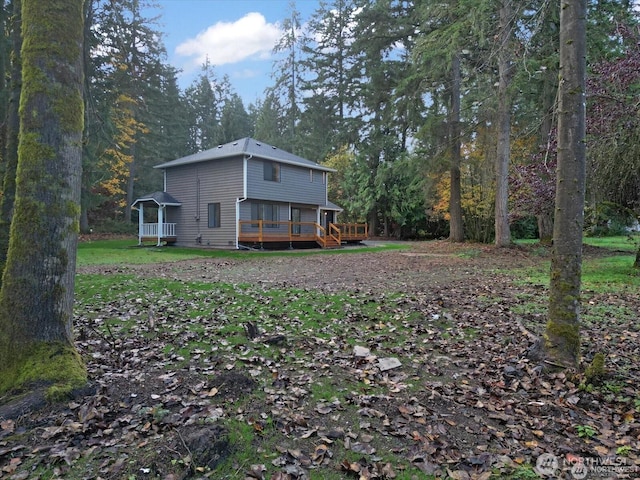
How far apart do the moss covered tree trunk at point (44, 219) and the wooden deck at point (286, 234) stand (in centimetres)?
1651

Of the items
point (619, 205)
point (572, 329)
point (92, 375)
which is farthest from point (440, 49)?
point (92, 375)

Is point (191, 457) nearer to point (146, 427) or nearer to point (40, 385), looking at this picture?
point (146, 427)

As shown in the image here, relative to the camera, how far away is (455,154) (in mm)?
20406

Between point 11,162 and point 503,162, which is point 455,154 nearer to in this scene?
point 503,162

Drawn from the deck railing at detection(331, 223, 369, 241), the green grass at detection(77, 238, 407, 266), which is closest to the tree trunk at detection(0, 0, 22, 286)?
the green grass at detection(77, 238, 407, 266)

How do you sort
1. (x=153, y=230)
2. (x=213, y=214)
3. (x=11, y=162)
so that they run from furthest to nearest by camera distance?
1. (x=153, y=230)
2. (x=213, y=214)
3. (x=11, y=162)

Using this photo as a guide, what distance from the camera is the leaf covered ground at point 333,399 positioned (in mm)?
2492

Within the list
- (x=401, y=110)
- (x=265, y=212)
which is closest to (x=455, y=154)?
(x=401, y=110)

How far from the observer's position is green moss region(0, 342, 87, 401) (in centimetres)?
291

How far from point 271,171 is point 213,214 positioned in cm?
403

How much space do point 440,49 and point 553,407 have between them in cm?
1484

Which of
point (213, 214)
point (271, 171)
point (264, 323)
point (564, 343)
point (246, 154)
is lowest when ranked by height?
point (264, 323)

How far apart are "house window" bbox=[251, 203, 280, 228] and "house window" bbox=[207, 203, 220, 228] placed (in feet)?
6.24

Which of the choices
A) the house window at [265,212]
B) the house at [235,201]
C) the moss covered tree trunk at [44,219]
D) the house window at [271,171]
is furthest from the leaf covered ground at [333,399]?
the house window at [271,171]
